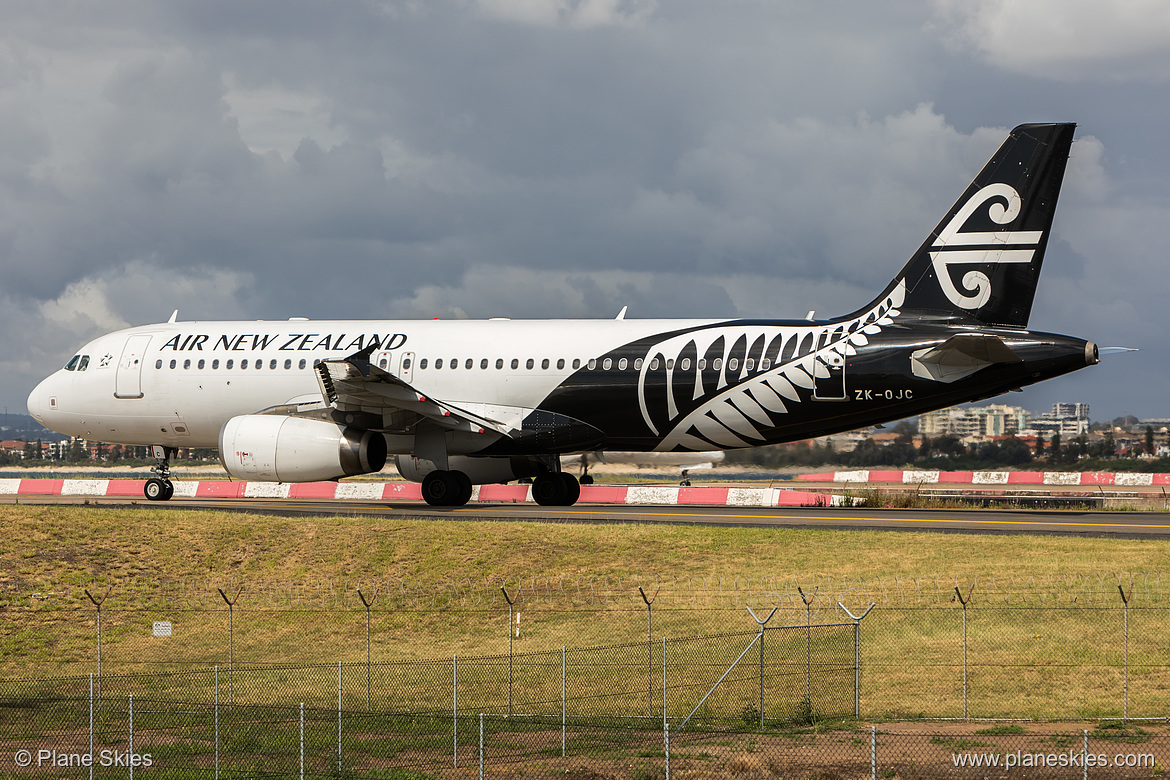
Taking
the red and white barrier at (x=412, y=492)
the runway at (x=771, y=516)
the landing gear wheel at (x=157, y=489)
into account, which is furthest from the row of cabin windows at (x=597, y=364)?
the landing gear wheel at (x=157, y=489)

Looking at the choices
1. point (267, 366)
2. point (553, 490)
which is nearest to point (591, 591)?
point (553, 490)

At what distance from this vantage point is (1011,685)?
17188mm

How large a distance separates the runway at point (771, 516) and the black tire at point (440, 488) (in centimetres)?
23

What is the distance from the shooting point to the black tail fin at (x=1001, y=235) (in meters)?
28.5

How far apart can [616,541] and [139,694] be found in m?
10.5

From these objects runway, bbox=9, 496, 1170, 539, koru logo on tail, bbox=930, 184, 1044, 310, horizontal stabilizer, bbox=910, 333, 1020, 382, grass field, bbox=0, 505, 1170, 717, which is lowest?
grass field, bbox=0, 505, 1170, 717

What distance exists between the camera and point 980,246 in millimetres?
29125

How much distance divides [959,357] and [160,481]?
22.2 m

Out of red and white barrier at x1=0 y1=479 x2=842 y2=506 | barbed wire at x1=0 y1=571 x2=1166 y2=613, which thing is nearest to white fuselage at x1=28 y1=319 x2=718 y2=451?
red and white barrier at x1=0 y1=479 x2=842 y2=506

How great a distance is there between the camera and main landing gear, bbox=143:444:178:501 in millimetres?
34812

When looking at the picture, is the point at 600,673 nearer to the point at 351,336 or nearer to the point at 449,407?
the point at 449,407

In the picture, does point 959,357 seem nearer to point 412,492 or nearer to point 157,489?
point 412,492

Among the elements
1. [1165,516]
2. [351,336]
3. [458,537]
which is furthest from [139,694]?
[1165,516]

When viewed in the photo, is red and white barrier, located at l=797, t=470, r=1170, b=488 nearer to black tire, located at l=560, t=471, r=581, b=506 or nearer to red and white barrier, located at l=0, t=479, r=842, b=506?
red and white barrier, located at l=0, t=479, r=842, b=506
